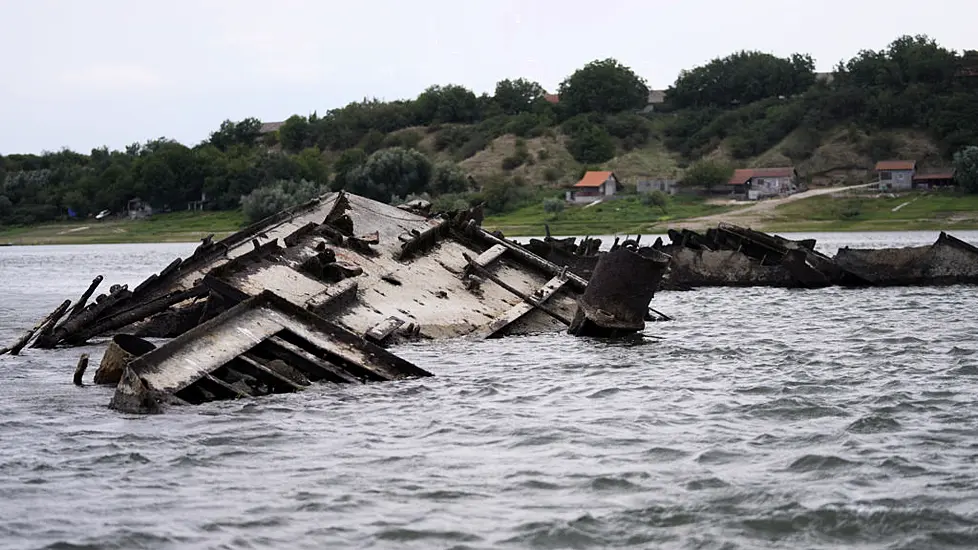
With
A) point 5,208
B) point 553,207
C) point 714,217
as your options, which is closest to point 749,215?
point 714,217

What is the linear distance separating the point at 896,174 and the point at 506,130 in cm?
4485

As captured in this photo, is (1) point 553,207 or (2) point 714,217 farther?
(1) point 553,207

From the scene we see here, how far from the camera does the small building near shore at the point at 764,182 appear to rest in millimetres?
92688

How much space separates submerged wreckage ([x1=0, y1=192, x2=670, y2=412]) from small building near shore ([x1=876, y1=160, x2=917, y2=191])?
70976 mm

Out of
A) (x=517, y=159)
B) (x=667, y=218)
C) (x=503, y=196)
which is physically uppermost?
(x=517, y=159)

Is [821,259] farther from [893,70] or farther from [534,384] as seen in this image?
[893,70]

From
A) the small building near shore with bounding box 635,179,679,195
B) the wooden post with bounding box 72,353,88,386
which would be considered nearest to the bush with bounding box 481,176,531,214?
the small building near shore with bounding box 635,179,679,195

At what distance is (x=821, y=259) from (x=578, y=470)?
918 inches

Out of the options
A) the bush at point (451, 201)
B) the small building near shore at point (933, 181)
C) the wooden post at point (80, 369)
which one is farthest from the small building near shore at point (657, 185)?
the wooden post at point (80, 369)

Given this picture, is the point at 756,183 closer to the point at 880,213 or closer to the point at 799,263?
the point at 880,213

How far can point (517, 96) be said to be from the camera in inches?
5615

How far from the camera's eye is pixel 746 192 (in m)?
94.4

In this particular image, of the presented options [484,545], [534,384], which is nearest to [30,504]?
[484,545]

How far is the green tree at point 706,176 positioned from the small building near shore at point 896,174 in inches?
445
